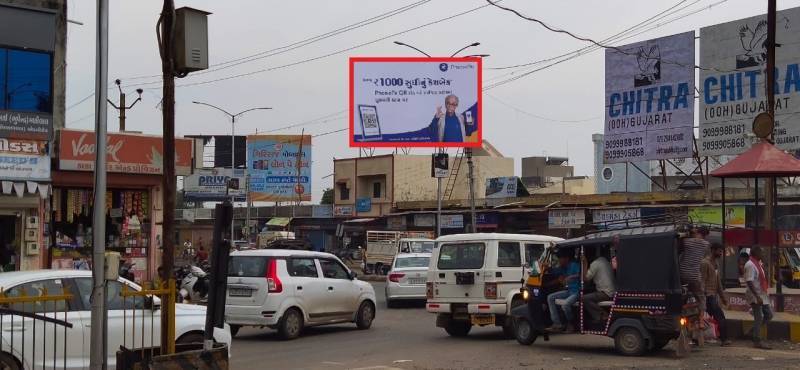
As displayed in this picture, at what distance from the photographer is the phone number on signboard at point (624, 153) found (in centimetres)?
3083

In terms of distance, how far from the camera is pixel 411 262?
79.3ft

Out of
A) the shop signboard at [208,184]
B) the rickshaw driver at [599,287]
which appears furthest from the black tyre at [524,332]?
the shop signboard at [208,184]

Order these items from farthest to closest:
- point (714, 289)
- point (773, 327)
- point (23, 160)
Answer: point (23, 160) < point (773, 327) < point (714, 289)

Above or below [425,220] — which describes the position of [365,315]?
below

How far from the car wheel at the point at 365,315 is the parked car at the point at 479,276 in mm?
2041


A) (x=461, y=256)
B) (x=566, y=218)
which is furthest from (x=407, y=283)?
(x=566, y=218)

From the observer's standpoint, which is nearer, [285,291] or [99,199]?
[99,199]

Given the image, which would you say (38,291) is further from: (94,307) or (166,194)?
(166,194)

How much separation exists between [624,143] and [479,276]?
17.3 m

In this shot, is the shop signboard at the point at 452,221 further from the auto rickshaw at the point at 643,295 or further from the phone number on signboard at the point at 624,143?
the auto rickshaw at the point at 643,295

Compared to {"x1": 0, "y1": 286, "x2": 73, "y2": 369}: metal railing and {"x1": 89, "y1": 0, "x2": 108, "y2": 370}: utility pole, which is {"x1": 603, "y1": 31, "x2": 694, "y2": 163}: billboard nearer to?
{"x1": 89, "y1": 0, "x2": 108, "y2": 370}: utility pole

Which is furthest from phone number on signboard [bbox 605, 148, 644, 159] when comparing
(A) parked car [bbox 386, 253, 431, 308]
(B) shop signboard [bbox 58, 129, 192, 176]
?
(B) shop signboard [bbox 58, 129, 192, 176]

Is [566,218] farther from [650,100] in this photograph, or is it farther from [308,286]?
[308,286]

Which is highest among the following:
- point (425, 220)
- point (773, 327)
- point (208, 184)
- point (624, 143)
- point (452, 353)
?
point (624, 143)
